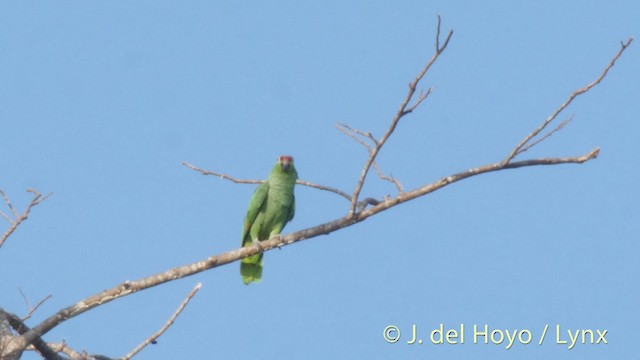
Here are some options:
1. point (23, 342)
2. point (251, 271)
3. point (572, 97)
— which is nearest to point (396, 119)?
point (572, 97)

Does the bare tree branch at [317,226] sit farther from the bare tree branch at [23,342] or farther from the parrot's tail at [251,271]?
the parrot's tail at [251,271]

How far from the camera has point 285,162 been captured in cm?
868

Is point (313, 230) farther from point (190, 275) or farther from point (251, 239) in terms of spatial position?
point (251, 239)

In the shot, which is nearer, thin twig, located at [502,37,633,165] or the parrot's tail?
thin twig, located at [502,37,633,165]

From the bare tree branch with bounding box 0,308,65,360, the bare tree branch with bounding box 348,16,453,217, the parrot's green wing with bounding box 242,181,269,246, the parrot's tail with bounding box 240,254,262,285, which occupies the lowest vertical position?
the bare tree branch with bounding box 0,308,65,360

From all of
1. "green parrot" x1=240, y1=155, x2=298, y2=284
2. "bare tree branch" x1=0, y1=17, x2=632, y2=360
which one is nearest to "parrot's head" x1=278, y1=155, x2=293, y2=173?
"green parrot" x1=240, y1=155, x2=298, y2=284

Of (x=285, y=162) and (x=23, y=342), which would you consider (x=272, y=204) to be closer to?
(x=285, y=162)

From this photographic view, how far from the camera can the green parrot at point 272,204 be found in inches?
343

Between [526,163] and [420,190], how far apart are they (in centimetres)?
72

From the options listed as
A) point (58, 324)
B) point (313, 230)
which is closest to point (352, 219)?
point (313, 230)

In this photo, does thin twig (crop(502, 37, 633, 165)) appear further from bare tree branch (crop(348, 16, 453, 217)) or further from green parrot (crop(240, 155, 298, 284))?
green parrot (crop(240, 155, 298, 284))

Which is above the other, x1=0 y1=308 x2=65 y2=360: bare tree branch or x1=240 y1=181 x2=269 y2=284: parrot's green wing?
x1=240 y1=181 x2=269 y2=284: parrot's green wing

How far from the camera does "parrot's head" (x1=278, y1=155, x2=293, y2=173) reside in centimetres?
868

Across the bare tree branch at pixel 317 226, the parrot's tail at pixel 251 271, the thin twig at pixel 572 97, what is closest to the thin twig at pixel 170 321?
the bare tree branch at pixel 317 226
